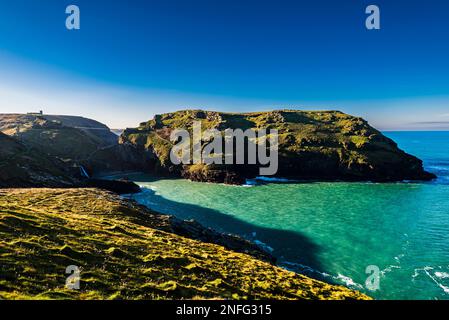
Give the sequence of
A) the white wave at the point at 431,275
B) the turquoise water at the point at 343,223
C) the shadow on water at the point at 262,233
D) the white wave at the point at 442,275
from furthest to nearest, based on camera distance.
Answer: the shadow on water at the point at 262,233 → the turquoise water at the point at 343,223 → the white wave at the point at 442,275 → the white wave at the point at 431,275

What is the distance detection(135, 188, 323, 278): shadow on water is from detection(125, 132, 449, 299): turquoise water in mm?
200

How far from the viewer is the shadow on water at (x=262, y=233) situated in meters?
52.8

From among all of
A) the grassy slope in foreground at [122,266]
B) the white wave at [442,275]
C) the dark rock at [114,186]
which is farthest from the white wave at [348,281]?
the dark rock at [114,186]

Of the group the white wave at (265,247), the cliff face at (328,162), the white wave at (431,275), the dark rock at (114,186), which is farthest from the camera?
the cliff face at (328,162)

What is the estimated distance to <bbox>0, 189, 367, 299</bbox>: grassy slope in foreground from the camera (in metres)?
22.2

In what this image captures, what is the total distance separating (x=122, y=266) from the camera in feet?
92.4

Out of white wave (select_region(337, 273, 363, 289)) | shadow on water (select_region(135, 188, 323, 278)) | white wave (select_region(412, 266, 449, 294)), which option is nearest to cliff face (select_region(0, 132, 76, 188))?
shadow on water (select_region(135, 188, 323, 278))

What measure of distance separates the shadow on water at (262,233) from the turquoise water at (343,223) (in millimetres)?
200

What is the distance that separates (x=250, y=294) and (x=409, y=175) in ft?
470

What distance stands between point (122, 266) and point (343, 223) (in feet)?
200

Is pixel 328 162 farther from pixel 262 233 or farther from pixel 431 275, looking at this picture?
pixel 431 275

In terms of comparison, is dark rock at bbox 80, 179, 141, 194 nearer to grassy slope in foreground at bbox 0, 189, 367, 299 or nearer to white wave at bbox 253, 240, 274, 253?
white wave at bbox 253, 240, 274, 253

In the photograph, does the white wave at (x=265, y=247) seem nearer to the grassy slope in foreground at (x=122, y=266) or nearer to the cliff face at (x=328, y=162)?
the grassy slope in foreground at (x=122, y=266)
